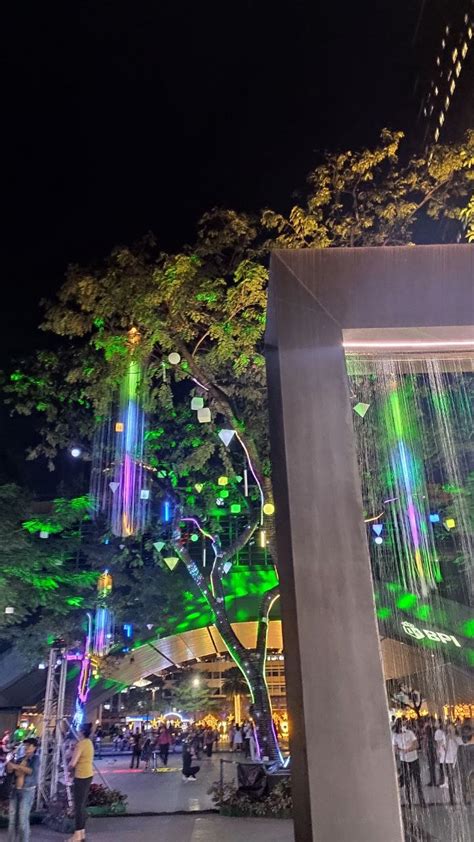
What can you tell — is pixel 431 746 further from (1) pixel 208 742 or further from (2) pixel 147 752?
(1) pixel 208 742

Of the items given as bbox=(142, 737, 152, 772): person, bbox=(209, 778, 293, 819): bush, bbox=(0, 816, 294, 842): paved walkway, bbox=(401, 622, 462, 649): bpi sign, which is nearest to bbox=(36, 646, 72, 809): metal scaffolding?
bbox=(0, 816, 294, 842): paved walkway

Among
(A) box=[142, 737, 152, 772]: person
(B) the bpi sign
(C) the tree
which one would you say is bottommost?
(A) box=[142, 737, 152, 772]: person

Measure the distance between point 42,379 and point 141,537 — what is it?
6.94 m

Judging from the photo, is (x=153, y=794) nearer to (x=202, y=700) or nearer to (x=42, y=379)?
(x=42, y=379)

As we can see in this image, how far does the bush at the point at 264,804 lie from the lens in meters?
10.3

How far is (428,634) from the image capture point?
20.2 m

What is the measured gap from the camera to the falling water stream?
720 centimetres

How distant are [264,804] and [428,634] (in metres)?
11.3

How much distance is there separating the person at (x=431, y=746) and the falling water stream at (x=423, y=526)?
24 centimetres

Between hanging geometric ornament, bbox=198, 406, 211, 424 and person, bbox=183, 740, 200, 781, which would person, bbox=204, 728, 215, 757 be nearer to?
person, bbox=183, 740, 200, 781

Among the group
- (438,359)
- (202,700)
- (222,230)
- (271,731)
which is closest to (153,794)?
(271,731)

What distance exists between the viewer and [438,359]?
199 inches

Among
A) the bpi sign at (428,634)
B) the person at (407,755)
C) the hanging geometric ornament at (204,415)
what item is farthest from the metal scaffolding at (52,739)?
the bpi sign at (428,634)

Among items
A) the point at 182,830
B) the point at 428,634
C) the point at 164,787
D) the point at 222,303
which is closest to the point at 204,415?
the point at 222,303
